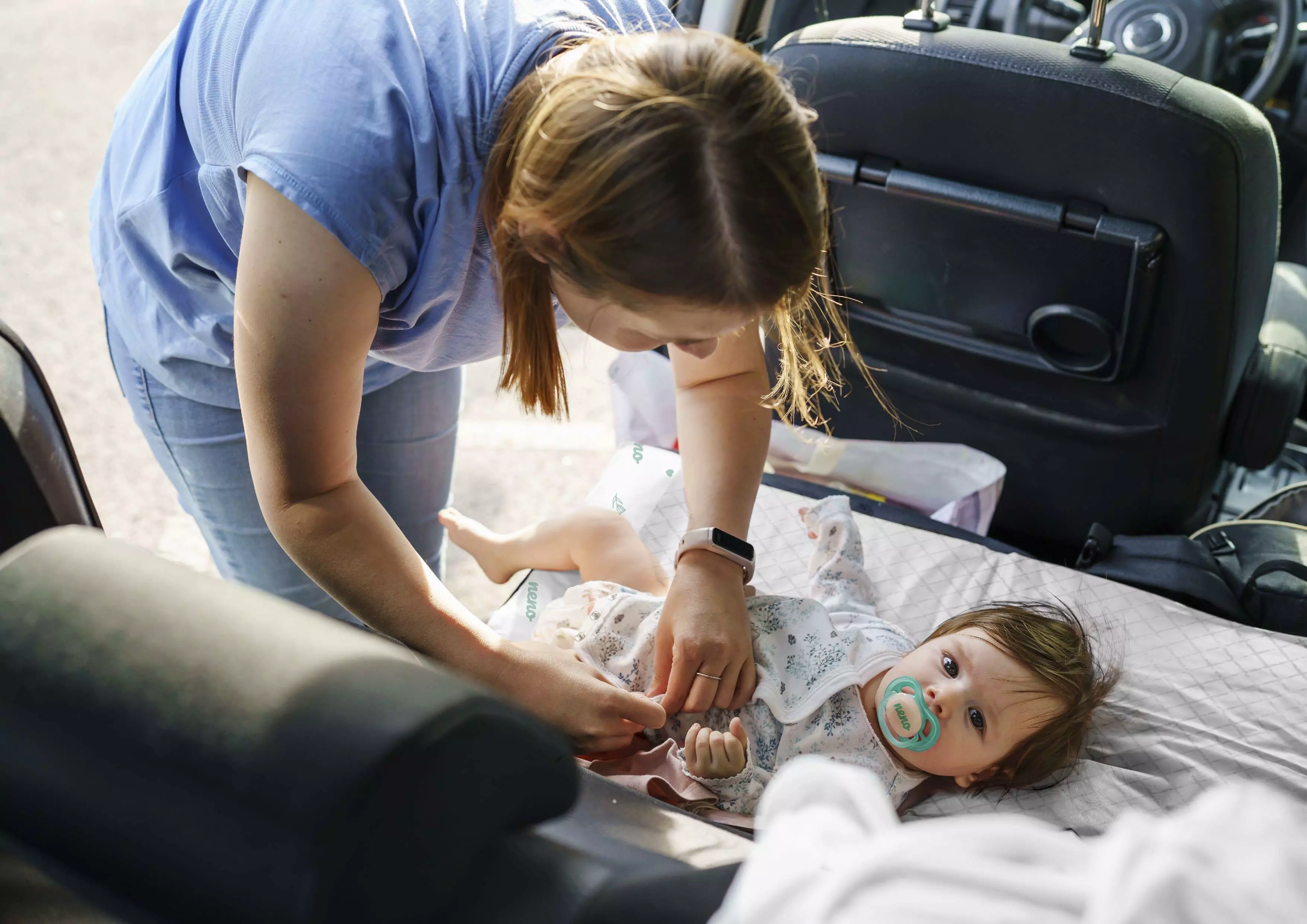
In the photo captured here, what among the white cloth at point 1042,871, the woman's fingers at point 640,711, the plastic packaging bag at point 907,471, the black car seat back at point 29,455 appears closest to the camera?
the white cloth at point 1042,871

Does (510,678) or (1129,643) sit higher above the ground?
(510,678)

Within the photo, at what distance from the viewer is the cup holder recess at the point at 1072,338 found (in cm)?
150

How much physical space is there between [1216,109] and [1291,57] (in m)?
0.88

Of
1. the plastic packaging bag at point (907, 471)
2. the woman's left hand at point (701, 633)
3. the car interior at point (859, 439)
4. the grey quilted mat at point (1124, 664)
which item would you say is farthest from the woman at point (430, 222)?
the plastic packaging bag at point (907, 471)

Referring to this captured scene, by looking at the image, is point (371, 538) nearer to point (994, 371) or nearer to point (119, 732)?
point (119, 732)

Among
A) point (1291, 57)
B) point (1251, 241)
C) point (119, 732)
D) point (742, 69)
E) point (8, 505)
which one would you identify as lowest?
point (8, 505)

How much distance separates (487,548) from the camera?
1707 mm

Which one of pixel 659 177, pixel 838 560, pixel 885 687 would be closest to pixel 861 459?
pixel 838 560

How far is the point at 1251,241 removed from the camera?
54.6 inches

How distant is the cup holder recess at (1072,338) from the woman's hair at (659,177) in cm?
77

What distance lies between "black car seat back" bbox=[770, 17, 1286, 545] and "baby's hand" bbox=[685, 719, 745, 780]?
786 millimetres

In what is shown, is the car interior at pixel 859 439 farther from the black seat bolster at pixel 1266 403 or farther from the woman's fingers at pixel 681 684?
the woman's fingers at pixel 681 684

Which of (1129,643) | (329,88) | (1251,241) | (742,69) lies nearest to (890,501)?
(1129,643)

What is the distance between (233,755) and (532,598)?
1260 millimetres
